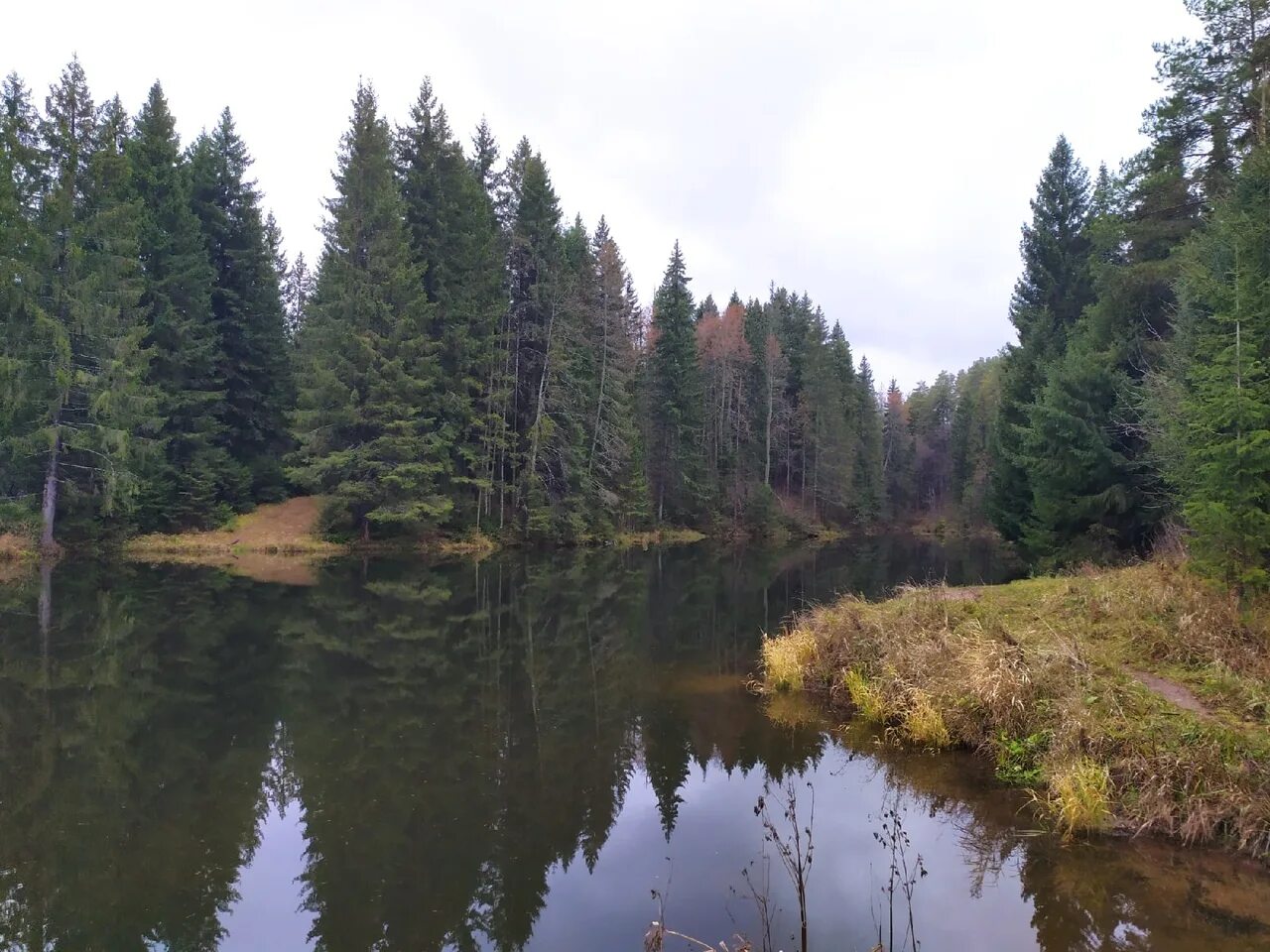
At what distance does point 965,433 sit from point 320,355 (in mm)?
57748

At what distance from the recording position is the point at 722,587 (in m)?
26.2

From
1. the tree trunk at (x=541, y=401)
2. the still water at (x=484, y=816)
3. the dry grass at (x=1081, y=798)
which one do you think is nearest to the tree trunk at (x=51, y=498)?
the still water at (x=484, y=816)

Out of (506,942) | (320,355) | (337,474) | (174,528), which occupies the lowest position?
(506,942)

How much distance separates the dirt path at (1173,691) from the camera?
8391 millimetres

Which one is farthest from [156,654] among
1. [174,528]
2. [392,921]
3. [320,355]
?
[320,355]

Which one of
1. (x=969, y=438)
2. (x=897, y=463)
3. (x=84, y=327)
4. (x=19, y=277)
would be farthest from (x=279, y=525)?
(x=969, y=438)

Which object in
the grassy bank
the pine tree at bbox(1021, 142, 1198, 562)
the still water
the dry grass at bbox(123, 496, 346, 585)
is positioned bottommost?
the still water

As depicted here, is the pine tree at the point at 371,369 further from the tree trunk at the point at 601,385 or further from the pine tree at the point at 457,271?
the tree trunk at the point at 601,385

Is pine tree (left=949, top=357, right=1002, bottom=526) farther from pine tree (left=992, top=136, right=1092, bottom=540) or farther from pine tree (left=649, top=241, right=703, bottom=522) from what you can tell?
pine tree (left=992, top=136, right=1092, bottom=540)

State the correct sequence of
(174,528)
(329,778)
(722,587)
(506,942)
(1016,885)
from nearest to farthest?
(506,942), (1016,885), (329,778), (722,587), (174,528)

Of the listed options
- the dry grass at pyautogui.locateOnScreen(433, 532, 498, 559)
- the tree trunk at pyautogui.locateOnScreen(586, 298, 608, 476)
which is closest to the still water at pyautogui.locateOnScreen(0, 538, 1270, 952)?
the dry grass at pyautogui.locateOnScreen(433, 532, 498, 559)

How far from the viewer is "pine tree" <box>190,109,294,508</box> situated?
35062mm

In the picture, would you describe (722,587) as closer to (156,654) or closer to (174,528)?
(156,654)

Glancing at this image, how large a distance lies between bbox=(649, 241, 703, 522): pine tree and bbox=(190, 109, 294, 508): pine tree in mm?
20614
